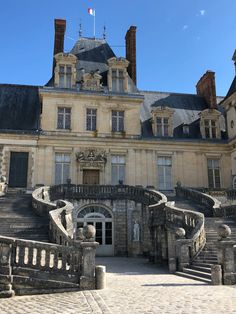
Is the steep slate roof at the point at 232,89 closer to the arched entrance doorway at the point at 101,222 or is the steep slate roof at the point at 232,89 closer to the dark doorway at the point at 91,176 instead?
the dark doorway at the point at 91,176

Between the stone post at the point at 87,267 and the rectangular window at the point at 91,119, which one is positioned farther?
the rectangular window at the point at 91,119

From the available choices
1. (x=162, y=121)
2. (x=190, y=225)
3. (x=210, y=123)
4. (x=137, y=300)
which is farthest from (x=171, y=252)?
(x=210, y=123)

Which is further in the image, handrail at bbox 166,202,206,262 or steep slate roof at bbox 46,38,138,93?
steep slate roof at bbox 46,38,138,93

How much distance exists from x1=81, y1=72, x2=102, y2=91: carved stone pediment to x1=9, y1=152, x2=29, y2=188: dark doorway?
6313mm

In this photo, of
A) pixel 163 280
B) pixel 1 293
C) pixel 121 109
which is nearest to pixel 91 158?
pixel 121 109

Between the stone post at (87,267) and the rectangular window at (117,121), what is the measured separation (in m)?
16.3

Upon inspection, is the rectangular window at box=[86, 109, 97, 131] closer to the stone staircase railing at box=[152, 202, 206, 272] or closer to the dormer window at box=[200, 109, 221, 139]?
the dormer window at box=[200, 109, 221, 139]

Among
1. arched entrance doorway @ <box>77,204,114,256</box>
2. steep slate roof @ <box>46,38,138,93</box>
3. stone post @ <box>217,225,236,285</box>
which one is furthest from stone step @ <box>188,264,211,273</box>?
steep slate roof @ <box>46,38,138,93</box>

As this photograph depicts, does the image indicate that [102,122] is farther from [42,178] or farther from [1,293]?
[1,293]

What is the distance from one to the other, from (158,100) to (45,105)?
9.51 metres

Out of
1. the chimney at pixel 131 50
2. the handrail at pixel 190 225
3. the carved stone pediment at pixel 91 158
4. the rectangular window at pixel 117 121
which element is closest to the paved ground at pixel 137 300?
the handrail at pixel 190 225

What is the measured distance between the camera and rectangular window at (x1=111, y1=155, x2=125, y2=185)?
2402 cm

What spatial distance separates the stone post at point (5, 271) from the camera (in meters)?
8.22

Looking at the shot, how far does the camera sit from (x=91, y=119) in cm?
2470
